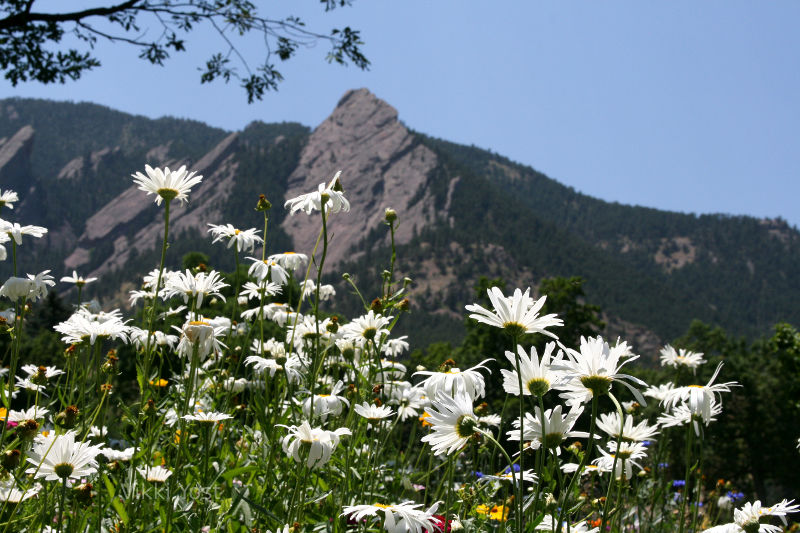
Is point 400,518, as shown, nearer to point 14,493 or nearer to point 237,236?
point 14,493

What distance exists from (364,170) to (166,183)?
546ft

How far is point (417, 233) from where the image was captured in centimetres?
14512

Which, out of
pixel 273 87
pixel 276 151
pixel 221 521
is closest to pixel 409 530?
pixel 221 521

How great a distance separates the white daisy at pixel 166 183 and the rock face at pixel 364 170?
452ft

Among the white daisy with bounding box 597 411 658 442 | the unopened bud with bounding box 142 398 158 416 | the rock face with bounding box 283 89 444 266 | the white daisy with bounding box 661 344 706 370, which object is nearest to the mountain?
the rock face with bounding box 283 89 444 266

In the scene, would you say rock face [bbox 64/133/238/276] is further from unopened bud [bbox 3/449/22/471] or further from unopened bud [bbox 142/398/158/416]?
unopened bud [bbox 3/449/22/471]

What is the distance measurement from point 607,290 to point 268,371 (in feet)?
422

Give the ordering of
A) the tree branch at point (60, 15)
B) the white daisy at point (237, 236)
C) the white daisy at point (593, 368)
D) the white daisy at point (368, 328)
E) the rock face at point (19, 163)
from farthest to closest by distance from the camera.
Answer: the rock face at point (19, 163) → the tree branch at point (60, 15) → the white daisy at point (237, 236) → the white daisy at point (368, 328) → the white daisy at point (593, 368)

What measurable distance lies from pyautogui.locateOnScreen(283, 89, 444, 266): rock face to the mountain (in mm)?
404

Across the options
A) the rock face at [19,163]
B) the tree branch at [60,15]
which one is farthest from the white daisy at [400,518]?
the rock face at [19,163]

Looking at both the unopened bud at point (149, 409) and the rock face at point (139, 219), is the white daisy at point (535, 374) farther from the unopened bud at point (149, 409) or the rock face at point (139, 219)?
the rock face at point (139, 219)

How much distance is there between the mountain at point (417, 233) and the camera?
125 metres

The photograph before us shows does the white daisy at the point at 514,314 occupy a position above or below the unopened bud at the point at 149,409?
above

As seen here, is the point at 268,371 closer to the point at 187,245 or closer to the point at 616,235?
the point at 187,245
